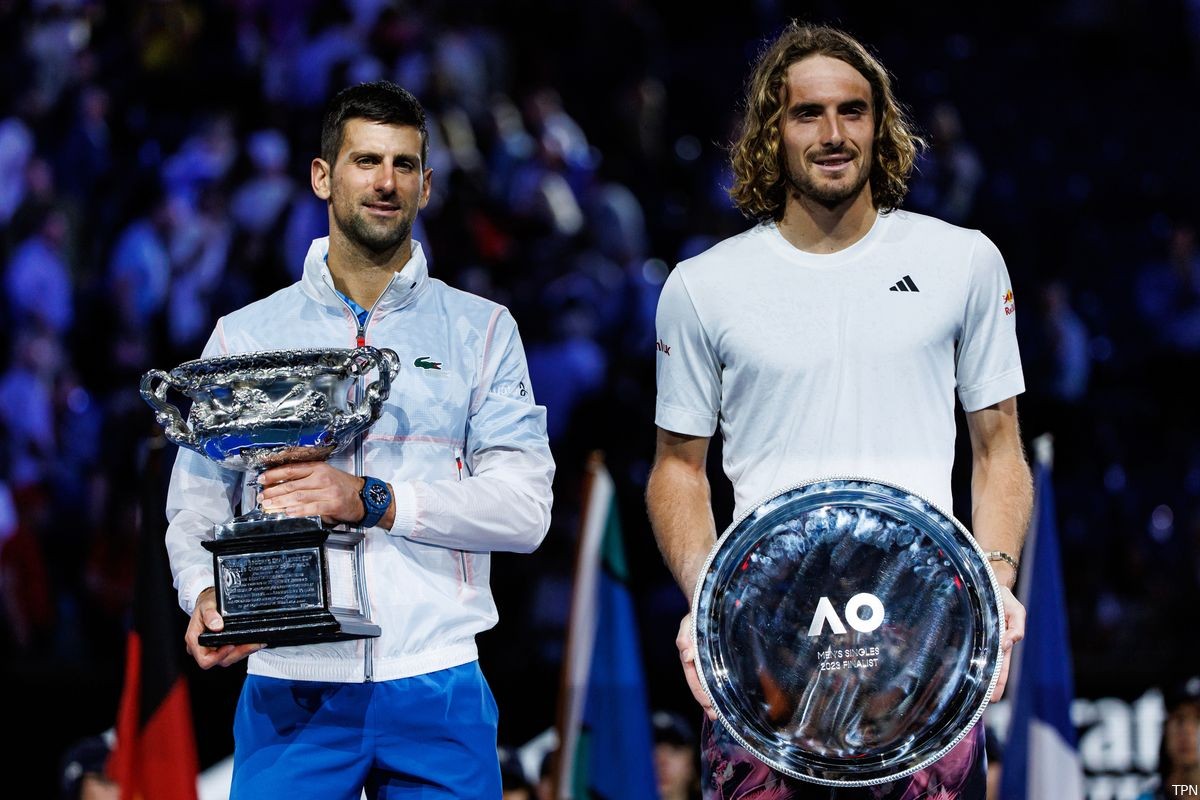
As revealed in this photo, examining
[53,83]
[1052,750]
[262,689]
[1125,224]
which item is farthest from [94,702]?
[1125,224]

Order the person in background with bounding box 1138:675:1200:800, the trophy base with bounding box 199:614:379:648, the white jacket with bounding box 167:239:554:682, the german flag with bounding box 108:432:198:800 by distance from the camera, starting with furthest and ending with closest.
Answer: the person in background with bounding box 1138:675:1200:800, the german flag with bounding box 108:432:198:800, the white jacket with bounding box 167:239:554:682, the trophy base with bounding box 199:614:379:648

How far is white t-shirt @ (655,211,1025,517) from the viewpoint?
3.24m

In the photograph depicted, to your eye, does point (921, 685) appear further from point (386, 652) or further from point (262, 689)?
point (262, 689)

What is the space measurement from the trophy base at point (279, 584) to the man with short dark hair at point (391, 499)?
38 millimetres

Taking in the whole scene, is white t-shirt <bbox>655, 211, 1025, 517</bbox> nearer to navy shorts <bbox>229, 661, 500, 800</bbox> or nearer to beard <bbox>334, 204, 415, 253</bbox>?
beard <bbox>334, 204, 415, 253</bbox>

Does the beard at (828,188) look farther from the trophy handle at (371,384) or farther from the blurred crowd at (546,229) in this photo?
the blurred crowd at (546,229)

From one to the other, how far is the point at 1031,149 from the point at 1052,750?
6818 mm

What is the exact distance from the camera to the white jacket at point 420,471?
3400mm

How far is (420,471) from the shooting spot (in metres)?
3.49

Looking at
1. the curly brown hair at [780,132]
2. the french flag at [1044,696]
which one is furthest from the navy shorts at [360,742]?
the french flag at [1044,696]

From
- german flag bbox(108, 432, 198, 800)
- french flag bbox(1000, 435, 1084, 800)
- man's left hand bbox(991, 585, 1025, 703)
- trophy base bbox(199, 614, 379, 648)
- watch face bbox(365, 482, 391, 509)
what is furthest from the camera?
french flag bbox(1000, 435, 1084, 800)

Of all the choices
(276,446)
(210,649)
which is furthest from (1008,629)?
(210,649)

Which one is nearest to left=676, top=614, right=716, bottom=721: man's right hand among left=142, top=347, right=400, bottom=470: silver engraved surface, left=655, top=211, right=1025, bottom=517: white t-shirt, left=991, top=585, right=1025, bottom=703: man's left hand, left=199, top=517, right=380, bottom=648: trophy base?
left=655, top=211, right=1025, bottom=517: white t-shirt

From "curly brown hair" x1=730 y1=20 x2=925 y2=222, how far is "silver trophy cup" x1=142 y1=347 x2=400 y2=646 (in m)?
0.88
